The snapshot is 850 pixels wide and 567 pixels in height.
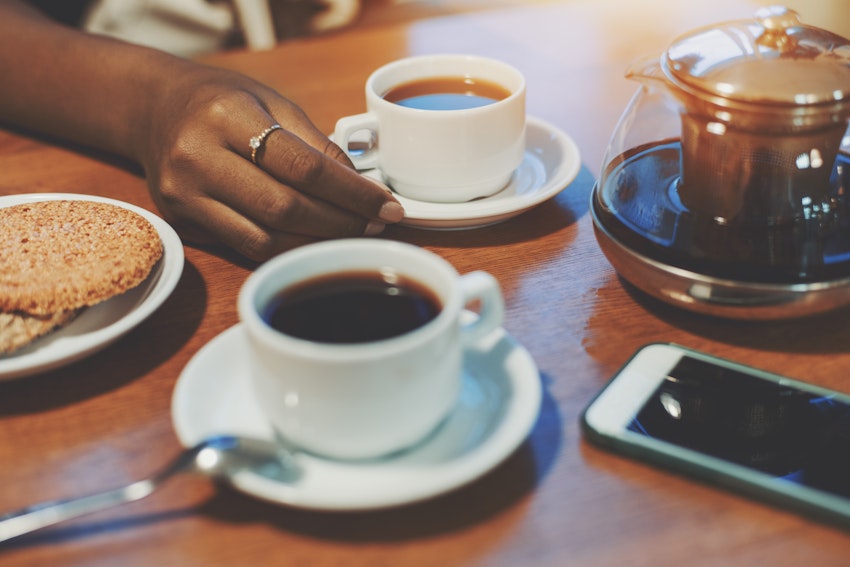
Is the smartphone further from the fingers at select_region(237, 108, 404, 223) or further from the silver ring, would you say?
the silver ring

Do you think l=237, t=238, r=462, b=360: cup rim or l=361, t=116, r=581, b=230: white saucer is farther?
l=361, t=116, r=581, b=230: white saucer

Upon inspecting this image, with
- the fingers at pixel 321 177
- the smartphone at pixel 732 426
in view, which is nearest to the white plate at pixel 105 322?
the fingers at pixel 321 177

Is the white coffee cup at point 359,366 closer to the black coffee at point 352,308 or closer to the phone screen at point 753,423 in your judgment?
the black coffee at point 352,308

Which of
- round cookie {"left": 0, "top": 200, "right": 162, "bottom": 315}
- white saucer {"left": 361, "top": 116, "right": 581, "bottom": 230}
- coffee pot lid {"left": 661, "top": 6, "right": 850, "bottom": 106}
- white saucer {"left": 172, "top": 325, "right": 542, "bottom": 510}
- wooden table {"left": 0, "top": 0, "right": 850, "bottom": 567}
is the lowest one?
wooden table {"left": 0, "top": 0, "right": 850, "bottom": 567}

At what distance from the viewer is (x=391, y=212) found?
2.51 feet

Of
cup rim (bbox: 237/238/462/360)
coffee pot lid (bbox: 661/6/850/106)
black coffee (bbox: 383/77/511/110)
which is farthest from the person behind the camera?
black coffee (bbox: 383/77/511/110)

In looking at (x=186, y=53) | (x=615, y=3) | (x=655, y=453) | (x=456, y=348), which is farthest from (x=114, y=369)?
(x=615, y=3)

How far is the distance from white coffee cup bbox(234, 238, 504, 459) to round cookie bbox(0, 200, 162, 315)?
0.65 feet

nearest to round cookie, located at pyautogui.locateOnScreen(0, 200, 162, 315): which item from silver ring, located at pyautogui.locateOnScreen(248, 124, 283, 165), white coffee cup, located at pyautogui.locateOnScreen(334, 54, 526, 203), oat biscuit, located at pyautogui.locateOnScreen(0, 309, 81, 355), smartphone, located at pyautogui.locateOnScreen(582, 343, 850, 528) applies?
oat biscuit, located at pyautogui.locateOnScreen(0, 309, 81, 355)

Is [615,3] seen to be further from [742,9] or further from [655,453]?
[655,453]

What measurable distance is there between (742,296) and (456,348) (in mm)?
250

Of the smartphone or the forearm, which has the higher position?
the forearm

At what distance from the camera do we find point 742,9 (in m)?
1.43

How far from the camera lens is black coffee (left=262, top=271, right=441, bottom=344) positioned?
0.51 m
